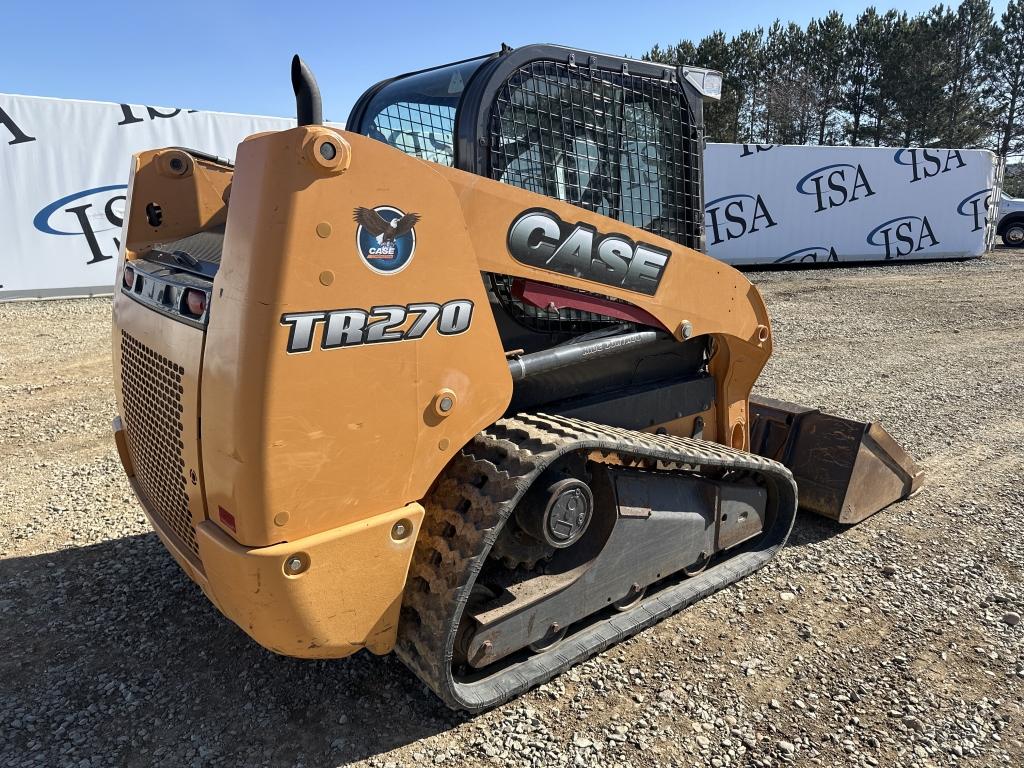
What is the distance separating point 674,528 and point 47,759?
2539 millimetres

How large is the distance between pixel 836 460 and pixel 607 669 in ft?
6.88

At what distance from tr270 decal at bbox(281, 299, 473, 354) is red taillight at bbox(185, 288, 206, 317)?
0.44 m

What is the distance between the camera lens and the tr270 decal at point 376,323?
201 centimetres

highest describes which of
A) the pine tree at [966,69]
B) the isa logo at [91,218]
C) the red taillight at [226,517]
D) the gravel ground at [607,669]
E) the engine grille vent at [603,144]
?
the pine tree at [966,69]

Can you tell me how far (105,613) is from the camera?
3400 mm

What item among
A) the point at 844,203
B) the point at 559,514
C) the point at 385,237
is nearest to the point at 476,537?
the point at 559,514

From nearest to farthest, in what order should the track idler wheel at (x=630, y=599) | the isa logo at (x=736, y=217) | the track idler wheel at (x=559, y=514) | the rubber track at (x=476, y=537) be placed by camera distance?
the rubber track at (x=476, y=537) → the track idler wheel at (x=559, y=514) → the track idler wheel at (x=630, y=599) → the isa logo at (x=736, y=217)

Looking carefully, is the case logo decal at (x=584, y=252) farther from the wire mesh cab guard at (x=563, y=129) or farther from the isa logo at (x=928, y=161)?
the isa logo at (x=928, y=161)

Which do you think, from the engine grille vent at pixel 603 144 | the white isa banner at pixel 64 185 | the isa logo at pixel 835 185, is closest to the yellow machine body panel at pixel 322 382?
the engine grille vent at pixel 603 144

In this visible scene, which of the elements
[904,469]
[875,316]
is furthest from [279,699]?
[875,316]

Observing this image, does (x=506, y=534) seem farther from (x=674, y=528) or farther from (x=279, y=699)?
(x=279, y=699)

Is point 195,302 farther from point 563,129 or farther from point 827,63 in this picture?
point 827,63

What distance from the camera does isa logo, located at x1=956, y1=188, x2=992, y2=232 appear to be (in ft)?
58.9

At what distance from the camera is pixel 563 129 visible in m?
2.97
